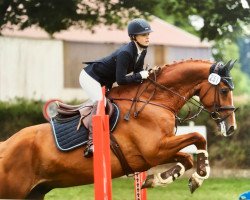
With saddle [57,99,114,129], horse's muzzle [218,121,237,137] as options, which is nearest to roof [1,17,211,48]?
saddle [57,99,114,129]

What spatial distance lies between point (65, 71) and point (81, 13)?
662 cm

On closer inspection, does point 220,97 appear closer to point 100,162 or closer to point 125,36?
point 100,162

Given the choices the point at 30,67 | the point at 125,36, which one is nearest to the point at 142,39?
the point at 30,67

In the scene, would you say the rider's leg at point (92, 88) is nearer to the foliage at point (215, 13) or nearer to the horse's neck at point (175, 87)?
the horse's neck at point (175, 87)

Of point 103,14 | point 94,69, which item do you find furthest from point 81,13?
point 94,69

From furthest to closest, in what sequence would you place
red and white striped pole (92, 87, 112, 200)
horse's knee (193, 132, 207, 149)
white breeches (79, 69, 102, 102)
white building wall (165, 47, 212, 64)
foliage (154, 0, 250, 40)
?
white building wall (165, 47, 212, 64), foliage (154, 0, 250, 40), white breeches (79, 69, 102, 102), horse's knee (193, 132, 207, 149), red and white striped pole (92, 87, 112, 200)

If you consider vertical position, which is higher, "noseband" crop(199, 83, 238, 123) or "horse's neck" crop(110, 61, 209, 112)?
"horse's neck" crop(110, 61, 209, 112)

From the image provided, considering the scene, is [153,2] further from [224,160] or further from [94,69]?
[94,69]

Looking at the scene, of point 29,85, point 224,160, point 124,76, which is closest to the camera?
point 124,76

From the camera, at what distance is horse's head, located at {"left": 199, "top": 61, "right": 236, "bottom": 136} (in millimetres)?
6918

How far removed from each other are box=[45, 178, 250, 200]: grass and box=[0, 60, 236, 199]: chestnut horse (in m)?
3.83

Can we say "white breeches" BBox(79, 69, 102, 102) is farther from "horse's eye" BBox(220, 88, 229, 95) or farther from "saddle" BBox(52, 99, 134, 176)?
"horse's eye" BBox(220, 88, 229, 95)

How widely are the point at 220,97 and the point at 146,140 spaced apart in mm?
911

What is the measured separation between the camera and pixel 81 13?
655 inches
